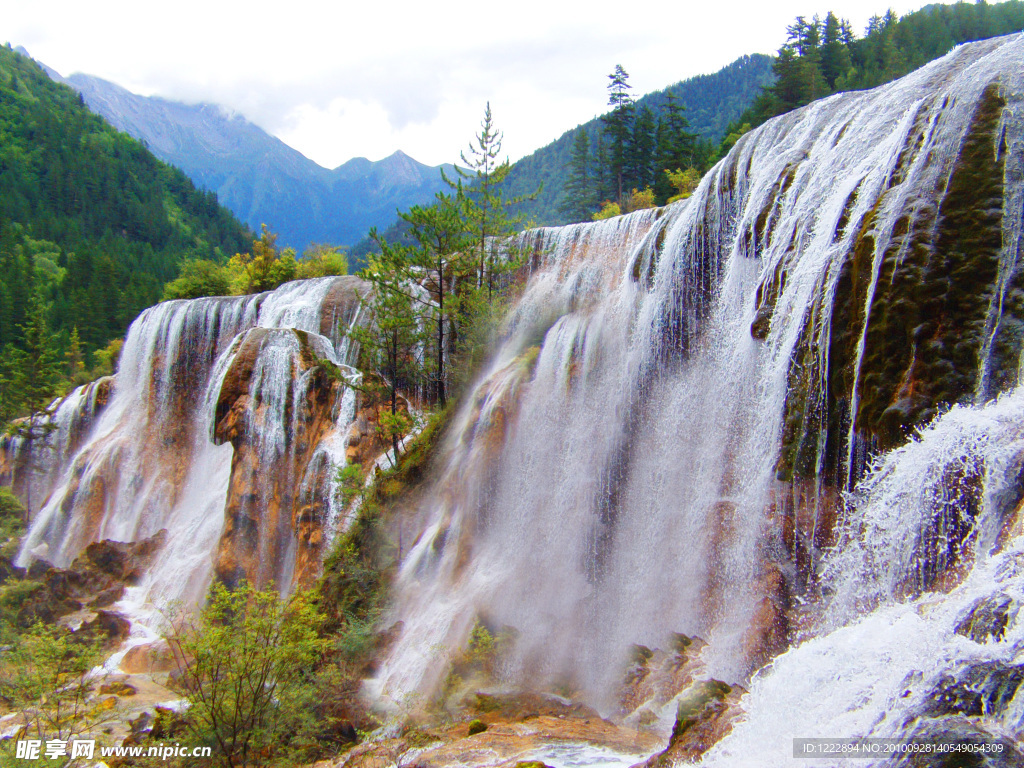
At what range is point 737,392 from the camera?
12203 millimetres

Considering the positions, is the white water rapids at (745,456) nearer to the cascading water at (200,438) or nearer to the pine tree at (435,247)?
the cascading water at (200,438)

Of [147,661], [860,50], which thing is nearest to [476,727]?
[147,661]

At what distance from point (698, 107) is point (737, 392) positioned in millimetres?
140334

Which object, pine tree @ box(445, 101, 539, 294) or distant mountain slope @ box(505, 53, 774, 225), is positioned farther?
distant mountain slope @ box(505, 53, 774, 225)

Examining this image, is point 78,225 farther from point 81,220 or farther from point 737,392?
point 737,392

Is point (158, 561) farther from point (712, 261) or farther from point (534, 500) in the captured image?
point (712, 261)

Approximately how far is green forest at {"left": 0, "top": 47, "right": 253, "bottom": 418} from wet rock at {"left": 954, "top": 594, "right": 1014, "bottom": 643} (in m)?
42.2

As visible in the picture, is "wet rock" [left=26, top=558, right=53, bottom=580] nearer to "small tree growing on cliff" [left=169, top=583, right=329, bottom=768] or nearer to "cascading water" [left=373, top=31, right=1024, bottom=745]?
"cascading water" [left=373, top=31, right=1024, bottom=745]

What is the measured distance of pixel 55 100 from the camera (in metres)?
116

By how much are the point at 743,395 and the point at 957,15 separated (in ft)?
215

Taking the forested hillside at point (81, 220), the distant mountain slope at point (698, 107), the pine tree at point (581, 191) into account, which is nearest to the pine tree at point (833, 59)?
the pine tree at point (581, 191)

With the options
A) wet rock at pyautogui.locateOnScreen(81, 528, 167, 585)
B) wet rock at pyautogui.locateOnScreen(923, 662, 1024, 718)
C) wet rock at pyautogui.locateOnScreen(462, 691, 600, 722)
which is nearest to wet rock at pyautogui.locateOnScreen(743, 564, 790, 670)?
wet rock at pyautogui.locateOnScreen(462, 691, 600, 722)

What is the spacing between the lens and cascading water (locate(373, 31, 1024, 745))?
8.00 m

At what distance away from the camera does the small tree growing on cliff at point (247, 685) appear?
952 centimetres
